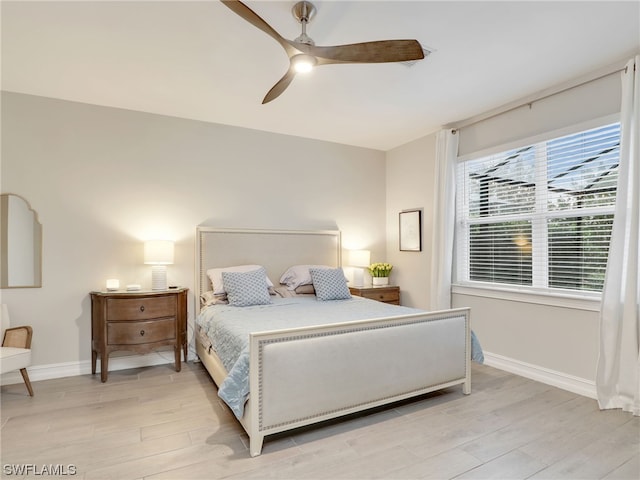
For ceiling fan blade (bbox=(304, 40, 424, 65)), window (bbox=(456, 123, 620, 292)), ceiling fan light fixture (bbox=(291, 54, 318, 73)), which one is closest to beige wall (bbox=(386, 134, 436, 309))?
window (bbox=(456, 123, 620, 292))

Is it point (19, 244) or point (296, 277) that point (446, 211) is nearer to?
point (296, 277)

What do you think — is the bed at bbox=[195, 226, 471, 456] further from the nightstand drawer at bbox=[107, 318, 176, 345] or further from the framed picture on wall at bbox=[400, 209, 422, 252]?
the framed picture on wall at bbox=[400, 209, 422, 252]

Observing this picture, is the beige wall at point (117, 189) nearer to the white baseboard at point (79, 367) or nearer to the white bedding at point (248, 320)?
the white baseboard at point (79, 367)

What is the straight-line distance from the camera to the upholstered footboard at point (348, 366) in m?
2.12

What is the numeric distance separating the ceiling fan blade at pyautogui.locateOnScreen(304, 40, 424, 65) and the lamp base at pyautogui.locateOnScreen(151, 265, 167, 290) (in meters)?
2.58

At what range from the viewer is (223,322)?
290 cm

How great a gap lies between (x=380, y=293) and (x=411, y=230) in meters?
0.93

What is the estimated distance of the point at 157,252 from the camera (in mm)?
3543

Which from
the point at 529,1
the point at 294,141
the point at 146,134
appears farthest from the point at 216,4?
the point at 294,141

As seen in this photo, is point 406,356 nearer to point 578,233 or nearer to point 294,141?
point 578,233

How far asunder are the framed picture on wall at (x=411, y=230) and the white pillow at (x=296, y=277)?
1391 mm

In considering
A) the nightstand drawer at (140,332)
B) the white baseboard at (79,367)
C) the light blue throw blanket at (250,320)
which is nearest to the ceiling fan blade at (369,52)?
the light blue throw blanket at (250,320)

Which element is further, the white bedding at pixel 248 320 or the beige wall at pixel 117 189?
the beige wall at pixel 117 189

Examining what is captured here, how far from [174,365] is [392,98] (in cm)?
344
